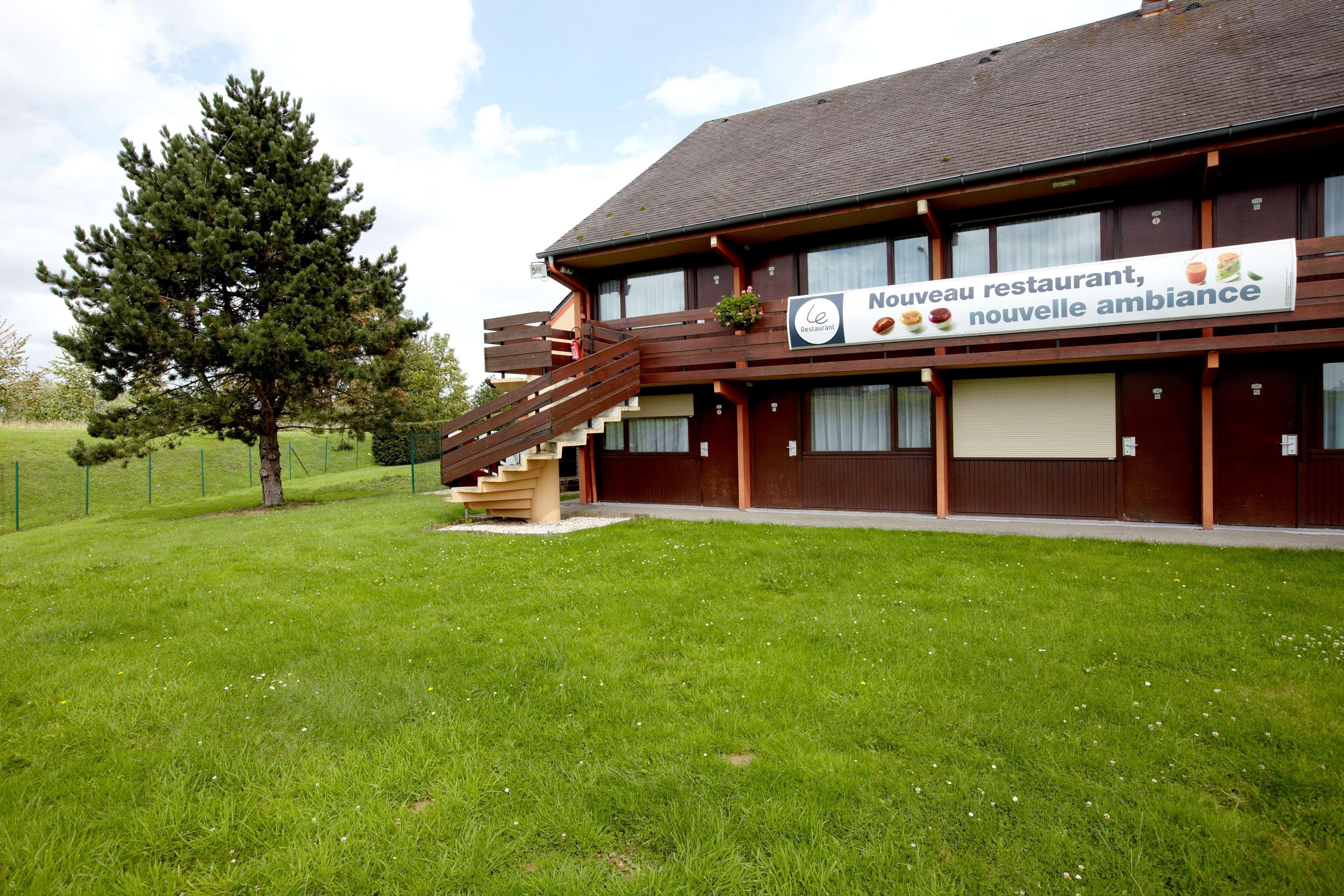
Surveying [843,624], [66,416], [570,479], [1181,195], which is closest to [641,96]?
[570,479]

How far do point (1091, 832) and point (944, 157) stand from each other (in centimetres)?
1124

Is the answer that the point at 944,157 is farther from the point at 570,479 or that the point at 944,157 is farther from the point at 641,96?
the point at 641,96

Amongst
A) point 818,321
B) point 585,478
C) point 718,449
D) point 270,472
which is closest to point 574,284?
point 585,478

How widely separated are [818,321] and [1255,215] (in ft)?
21.1

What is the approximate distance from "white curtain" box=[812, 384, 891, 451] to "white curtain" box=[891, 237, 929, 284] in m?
2.00

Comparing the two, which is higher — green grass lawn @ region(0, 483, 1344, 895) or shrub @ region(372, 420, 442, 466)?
shrub @ region(372, 420, 442, 466)

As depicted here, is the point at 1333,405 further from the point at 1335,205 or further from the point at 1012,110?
the point at 1012,110

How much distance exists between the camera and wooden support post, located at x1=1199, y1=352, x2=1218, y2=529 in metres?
10.0

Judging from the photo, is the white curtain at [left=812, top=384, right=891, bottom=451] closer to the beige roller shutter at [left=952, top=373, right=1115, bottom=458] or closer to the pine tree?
the beige roller shutter at [left=952, top=373, right=1115, bottom=458]

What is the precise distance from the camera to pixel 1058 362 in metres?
10.4

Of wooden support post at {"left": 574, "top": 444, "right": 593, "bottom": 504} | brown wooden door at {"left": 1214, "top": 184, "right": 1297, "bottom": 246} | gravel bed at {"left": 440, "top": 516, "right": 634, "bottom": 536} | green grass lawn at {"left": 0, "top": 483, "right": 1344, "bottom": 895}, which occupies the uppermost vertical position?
brown wooden door at {"left": 1214, "top": 184, "right": 1297, "bottom": 246}

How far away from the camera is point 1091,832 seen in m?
2.88

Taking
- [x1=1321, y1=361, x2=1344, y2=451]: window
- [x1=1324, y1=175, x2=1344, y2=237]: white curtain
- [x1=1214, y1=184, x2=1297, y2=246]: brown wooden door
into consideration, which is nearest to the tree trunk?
[x1=1214, y1=184, x2=1297, y2=246]: brown wooden door

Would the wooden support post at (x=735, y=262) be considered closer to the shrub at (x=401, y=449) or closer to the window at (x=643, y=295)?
the window at (x=643, y=295)
